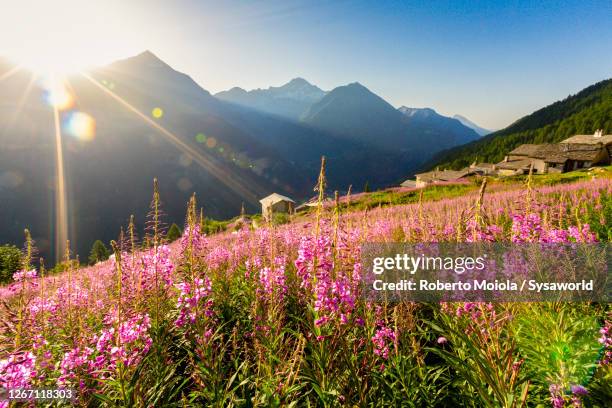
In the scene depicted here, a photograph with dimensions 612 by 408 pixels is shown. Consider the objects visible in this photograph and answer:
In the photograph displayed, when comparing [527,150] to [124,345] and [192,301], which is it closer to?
[192,301]

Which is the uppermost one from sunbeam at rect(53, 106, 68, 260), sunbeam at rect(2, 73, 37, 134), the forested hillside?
sunbeam at rect(2, 73, 37, 134)

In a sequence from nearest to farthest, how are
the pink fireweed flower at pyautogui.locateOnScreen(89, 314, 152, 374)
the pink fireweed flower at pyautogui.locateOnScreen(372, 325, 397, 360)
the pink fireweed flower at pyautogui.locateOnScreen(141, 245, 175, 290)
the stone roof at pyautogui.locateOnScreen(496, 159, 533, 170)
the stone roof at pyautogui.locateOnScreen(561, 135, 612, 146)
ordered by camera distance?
the pink fireweed flower at pyautogui.locateOnScreen(89, 314, 152, 374), the pink fireweed flower at pyautogui.locateOnScreen(372, 325, 397, 360), the pink fireweed flower at pyautogui.locateOnScreen(141, 245, 175, 290), the stone roof at pyautogui.locateOnScreen(496, 159, 533, 170), the stone roof at pyautogui.locateOnScreen(561, 135, 612, 146)

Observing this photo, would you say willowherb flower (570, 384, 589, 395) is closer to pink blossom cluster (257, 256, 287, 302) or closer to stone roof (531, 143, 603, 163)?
pink blossom cluster (257, 256, 287, 302)

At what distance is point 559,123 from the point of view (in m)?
131

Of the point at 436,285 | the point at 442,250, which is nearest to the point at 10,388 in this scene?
the point at 436,285

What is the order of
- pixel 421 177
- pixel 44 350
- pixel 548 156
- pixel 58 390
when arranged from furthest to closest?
pixel 421 177
pixel 548 156
pixel 44 350
pixel 58 390

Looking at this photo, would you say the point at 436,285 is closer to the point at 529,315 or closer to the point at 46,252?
the point at 529,315

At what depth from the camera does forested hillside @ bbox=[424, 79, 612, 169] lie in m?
114

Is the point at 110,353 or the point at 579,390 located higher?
the point at 579,390

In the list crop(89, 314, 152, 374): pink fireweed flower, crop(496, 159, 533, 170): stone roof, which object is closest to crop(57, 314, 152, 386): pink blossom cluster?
crop(89, 314, 152, 374): pink fireweed flower

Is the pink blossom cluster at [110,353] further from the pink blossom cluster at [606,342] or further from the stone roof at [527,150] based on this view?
the stone roof at [527,150]

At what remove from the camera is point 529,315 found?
3.36m

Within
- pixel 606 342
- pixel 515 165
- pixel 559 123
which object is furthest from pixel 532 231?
pixel 559 123

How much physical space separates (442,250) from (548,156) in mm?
96906
